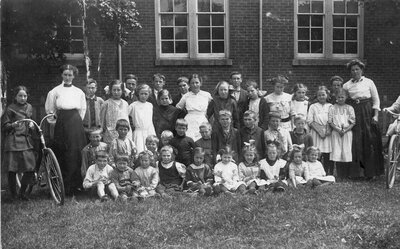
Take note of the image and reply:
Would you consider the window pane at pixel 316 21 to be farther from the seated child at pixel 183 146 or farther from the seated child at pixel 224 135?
the seated child at pixel 183 146

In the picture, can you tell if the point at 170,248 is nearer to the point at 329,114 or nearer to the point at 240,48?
the point at 329,114

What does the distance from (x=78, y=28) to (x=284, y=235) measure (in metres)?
8.56

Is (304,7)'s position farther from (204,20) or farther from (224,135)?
(224,135)

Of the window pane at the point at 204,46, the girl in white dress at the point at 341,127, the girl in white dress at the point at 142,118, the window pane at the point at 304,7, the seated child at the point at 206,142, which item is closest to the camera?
the seated child at the point at 206,142

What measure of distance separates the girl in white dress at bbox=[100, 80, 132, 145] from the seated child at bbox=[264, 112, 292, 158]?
2.04 metres

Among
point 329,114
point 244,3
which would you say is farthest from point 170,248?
point 244,3

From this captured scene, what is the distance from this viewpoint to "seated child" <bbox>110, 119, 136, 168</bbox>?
8.29 metres

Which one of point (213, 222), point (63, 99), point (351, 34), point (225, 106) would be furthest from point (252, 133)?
point (351, 34)

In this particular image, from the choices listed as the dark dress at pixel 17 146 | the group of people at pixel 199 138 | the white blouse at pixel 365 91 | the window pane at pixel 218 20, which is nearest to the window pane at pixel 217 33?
the window pane at pixel 218 20

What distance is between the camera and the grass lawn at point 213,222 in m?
5.91

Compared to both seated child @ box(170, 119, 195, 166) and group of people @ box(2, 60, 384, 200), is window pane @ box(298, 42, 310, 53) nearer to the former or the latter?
group of people @ box(2, 60, 384, 200)

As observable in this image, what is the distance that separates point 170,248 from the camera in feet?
18.9

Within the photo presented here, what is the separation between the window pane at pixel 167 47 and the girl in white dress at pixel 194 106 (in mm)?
5135

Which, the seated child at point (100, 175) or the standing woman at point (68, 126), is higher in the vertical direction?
the standing woman at point (68, 126)
